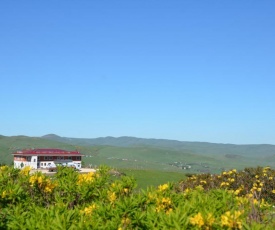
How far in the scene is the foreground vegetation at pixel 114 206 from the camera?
11.8 feet

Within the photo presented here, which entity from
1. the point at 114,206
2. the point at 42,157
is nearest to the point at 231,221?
the point at 114,206

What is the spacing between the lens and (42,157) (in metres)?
44.4

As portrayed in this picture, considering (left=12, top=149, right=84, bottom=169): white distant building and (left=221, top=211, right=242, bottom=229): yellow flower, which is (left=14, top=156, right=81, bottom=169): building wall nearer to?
(left=12, top=149, right=84, bottom=169): white distant building

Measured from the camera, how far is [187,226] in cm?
355

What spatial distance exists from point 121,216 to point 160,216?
2.25 feet

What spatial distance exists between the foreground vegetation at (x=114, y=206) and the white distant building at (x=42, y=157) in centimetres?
3730

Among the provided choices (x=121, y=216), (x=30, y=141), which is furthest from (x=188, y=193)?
(x=30, y=141)

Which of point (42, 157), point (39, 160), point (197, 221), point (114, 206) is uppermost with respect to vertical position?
point (197, 221)

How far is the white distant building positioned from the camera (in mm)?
43709

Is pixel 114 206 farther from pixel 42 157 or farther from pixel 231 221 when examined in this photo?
pixel 42 157

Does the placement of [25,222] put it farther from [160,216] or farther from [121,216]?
[160,216]

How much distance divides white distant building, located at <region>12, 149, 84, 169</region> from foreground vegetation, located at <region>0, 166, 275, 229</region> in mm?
37302

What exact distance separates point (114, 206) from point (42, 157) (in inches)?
1614

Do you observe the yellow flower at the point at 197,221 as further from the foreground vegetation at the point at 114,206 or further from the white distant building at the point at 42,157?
the white distant building at the point at 42,157
